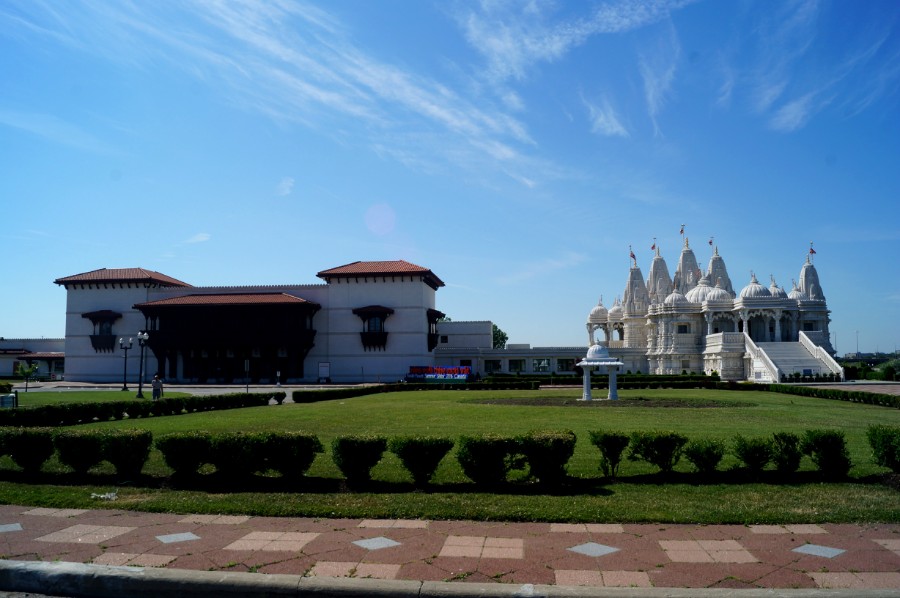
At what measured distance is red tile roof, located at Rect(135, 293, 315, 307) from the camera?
61.1 metres

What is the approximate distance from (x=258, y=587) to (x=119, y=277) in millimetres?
67545

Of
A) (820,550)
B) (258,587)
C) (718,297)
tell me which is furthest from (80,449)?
(718,297)

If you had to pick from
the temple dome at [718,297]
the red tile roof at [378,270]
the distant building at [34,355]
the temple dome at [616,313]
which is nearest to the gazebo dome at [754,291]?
the temple dome at [718,297]

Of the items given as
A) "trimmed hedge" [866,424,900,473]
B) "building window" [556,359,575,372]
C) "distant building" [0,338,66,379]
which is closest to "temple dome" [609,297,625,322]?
"building window" [556,359,575,372]

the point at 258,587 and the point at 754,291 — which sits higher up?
the point at 754,291

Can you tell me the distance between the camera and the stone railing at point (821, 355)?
5412 centimetres

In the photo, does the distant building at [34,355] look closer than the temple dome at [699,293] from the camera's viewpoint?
No

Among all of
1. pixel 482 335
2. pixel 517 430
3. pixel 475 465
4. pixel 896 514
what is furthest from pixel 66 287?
pixel 896 514

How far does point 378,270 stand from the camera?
63.0m

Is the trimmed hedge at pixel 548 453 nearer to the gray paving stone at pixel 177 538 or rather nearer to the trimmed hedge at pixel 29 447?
the gray paving stone at pixel 177 538

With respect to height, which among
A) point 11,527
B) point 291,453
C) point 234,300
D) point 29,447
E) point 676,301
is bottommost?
point 11,527

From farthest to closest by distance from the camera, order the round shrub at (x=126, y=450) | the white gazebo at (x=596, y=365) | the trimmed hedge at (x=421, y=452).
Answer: the white gazebo at (x=596, y=365) → the round shrub at (x=126, y=450) → the trimmed hedge at (x=421, y=452)

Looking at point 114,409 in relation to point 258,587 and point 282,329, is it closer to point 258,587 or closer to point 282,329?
point 258,587

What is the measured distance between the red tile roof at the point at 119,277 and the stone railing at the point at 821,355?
60.0m
